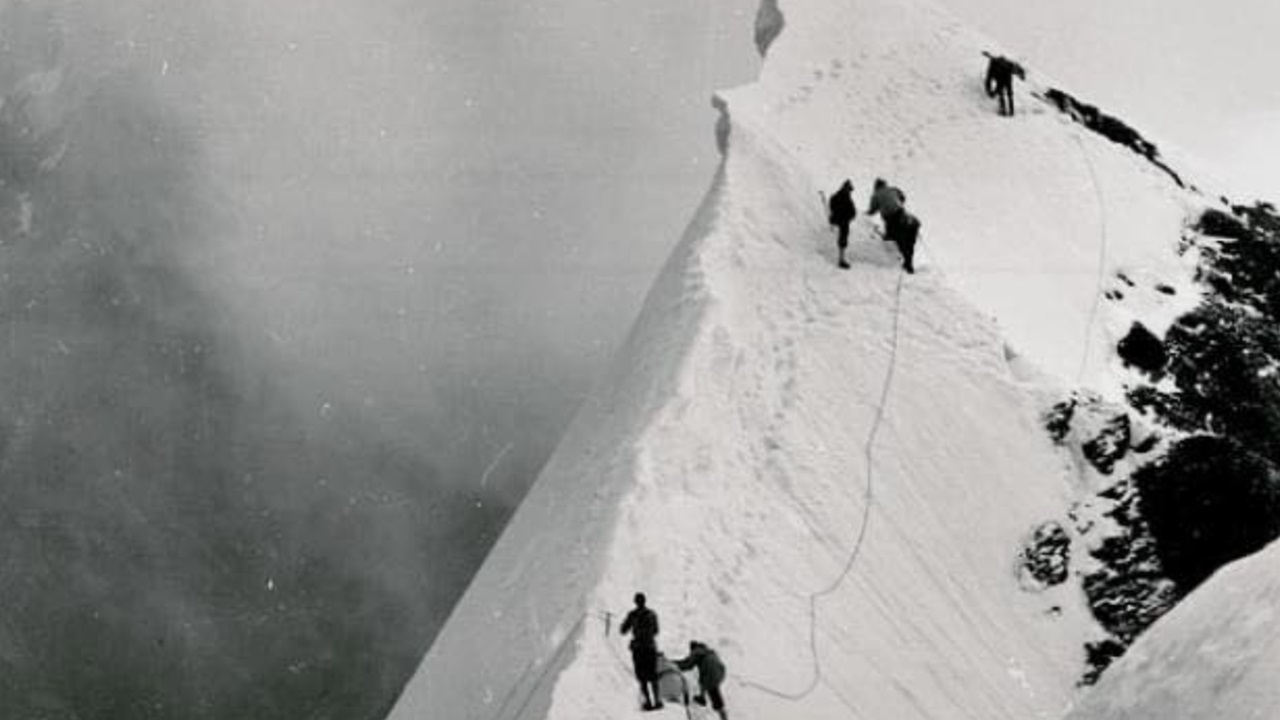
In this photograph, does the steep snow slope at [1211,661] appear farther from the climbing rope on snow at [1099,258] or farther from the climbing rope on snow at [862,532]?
the climbing rope on snow at [1099,258]

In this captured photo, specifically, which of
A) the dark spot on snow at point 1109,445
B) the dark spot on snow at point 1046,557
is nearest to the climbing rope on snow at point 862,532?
the dark spot on snow at point 1046,557

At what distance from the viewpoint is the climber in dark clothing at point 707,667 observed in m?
20.8

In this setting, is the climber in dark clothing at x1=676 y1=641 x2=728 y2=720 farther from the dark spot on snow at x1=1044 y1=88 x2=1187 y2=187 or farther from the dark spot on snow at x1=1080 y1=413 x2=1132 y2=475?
the dark spot on snow at x1=1044 y1=88 x2=1187 y2=187

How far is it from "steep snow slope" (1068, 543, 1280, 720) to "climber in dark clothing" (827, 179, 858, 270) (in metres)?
14.2

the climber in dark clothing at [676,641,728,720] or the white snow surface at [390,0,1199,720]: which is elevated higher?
the white snow surface at [390,0,1199,720]

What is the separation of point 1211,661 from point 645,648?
7.05 meters

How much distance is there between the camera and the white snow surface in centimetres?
2336

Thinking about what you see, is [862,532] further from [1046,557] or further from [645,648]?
[645,648]

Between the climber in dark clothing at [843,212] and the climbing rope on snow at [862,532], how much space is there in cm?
117

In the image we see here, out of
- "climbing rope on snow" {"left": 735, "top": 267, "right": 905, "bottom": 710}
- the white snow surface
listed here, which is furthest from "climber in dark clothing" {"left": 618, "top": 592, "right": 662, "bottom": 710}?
"climbing rope on snow" {"left": 735, "top": 267, "right": 905, "bottom": 710}

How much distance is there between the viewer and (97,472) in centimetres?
15275

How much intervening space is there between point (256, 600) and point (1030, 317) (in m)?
108

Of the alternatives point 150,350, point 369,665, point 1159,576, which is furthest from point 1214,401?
point 150,350

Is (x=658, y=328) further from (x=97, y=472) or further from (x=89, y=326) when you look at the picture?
(x=89, y=326)
